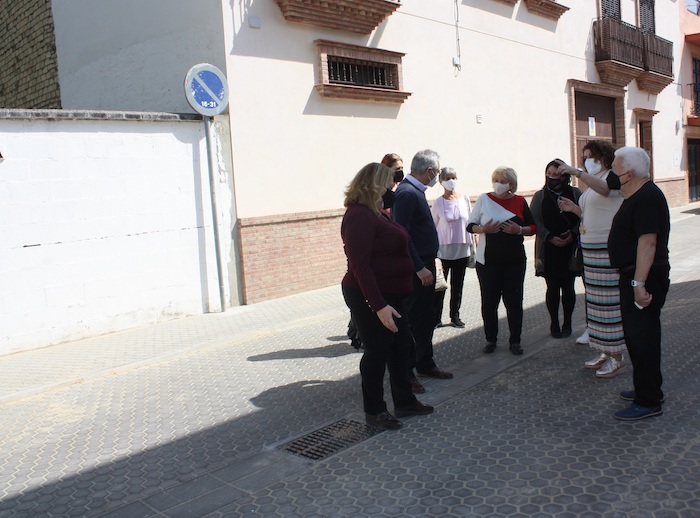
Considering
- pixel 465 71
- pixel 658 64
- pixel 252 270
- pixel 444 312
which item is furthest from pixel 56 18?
pixel 658 64

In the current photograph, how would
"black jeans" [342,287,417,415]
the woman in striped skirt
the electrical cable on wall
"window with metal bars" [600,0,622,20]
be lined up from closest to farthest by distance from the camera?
"black jeans" [342,287,417,415]
the woman in striped skirt
the electrical cable on wall
"window with metal bars" [600,0,622,20]

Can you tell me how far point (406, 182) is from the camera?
5254mm

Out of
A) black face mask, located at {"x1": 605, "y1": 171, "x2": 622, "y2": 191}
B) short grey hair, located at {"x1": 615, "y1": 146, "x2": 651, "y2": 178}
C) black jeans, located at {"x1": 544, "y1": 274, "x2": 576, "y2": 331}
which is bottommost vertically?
black jeans, located at {"x1": 544, "y1": 274, "x2": 576, "y2": 331}

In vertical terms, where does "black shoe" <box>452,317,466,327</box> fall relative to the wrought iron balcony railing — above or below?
below

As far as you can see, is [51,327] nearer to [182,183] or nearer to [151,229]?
[151,229]

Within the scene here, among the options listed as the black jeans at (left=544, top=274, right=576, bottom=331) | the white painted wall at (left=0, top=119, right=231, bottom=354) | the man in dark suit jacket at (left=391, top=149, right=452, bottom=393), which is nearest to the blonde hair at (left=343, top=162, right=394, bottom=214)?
the man in dark suit jacket at (left=391, top=149, right=452, bottom=393)

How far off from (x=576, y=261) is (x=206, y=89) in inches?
211

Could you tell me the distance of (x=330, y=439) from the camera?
4.32 m

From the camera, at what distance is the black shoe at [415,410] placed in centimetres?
465

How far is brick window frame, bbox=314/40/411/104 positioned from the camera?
1067cm

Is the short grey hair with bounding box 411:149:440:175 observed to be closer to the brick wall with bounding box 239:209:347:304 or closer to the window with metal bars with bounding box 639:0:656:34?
the brick wall with bounding box 239:209:347:304

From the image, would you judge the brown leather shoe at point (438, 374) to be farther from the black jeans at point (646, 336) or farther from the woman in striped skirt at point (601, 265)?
the black jeans at point (646, 336)

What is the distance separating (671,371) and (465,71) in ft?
31.6

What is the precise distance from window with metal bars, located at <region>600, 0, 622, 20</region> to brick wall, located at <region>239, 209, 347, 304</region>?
1268 centimetres
